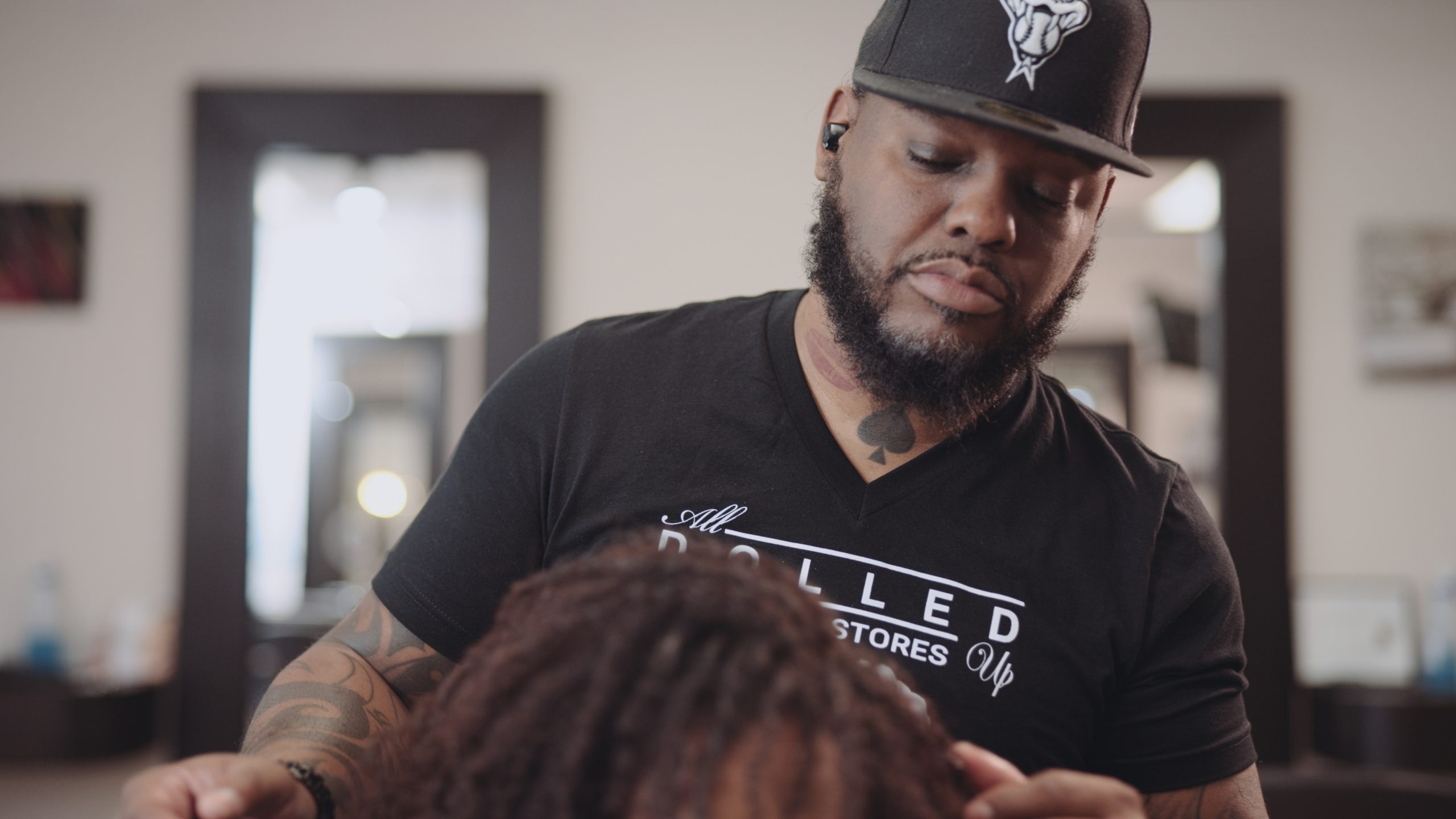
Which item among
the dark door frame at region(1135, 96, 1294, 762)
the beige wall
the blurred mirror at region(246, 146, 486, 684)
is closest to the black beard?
the beige wall

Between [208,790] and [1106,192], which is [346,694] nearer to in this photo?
[208,790]

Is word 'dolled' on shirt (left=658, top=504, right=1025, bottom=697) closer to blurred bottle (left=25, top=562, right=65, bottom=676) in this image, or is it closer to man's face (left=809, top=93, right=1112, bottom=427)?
man's face (left=809, top=93, right=1112, bottom=427)

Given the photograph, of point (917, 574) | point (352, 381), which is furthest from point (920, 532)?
point (352, 381)

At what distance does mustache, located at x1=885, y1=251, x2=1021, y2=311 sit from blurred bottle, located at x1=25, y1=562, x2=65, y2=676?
98.2 inches

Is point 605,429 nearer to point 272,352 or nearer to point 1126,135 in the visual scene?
point 1126,135

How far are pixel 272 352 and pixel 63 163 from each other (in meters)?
1.21

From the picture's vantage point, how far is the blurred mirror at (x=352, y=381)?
145 inches

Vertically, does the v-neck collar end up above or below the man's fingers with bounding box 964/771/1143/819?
above

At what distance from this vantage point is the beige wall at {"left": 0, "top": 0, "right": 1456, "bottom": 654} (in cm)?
255

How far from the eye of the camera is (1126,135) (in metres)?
0.97

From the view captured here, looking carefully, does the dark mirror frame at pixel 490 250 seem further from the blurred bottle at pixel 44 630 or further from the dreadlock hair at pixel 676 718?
the dreadlock hair at pixel 676 718

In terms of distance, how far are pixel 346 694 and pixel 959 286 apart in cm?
71

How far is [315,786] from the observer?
2.65 feet

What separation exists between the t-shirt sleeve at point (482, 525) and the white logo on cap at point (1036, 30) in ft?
1.81
